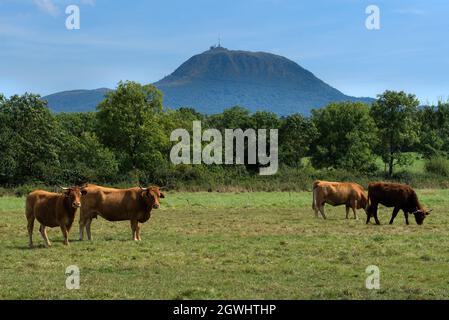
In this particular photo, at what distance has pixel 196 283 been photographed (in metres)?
13.1

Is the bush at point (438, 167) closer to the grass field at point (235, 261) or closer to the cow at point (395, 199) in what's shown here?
the grass field at point (235, 261)

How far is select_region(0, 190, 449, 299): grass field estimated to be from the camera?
12.2 metres

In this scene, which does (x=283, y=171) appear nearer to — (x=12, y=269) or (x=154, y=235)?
(x=154, y=235)

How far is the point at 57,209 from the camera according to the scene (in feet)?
61.6

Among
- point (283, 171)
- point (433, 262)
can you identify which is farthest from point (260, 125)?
point (433, 262)

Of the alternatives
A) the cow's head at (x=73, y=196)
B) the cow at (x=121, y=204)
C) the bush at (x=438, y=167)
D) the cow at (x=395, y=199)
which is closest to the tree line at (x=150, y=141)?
the bush at (x=438, y=167)

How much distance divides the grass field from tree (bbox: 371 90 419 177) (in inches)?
2192

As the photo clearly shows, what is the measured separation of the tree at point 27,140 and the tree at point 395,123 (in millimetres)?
41750

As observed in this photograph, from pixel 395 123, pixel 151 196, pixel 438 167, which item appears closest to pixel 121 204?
pixel 151 196

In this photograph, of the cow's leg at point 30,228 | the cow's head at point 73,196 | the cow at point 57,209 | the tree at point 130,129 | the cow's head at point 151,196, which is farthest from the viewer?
the tree at point 130,129

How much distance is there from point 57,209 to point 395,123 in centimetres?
6839

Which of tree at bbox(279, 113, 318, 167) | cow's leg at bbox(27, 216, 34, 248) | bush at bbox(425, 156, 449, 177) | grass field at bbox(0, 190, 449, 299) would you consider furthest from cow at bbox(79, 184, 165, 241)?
tree at bbox(279, 113, 318, 167)

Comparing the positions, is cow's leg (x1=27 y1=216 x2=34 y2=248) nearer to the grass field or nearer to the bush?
the grass field

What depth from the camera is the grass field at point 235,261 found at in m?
Answer: 12.2
